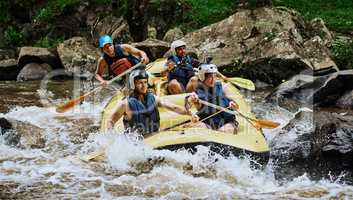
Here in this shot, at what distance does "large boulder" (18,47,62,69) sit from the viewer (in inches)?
608

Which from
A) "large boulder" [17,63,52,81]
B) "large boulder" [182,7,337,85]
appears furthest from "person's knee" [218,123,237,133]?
"large boulder" [17,63,52,81]

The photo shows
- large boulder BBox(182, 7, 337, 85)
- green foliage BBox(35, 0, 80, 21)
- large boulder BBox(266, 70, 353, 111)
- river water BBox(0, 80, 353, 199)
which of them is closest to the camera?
river water BBox(0, 80, 353, 199)

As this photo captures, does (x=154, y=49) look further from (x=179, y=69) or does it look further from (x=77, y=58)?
(x=179, y=69)

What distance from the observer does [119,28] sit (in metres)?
17.8

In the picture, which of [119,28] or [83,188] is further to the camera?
[119,28]

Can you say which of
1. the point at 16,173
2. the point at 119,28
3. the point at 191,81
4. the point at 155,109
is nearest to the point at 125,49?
the point at 191,81

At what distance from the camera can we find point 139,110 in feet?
23.6

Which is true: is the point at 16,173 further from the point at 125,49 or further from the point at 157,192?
the point at 125,49

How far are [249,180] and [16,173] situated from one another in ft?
9.11

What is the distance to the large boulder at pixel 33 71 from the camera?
594 inches

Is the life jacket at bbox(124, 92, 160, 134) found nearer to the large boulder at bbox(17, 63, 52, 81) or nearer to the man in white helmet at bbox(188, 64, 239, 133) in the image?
the man in white helmet at bbox(188, 64, 239, 133)

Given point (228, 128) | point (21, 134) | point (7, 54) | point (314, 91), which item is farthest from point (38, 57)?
point (228, 128)

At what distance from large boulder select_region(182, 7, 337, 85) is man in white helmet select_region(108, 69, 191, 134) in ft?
20.2

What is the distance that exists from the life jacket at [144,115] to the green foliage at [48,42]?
11.0 m
